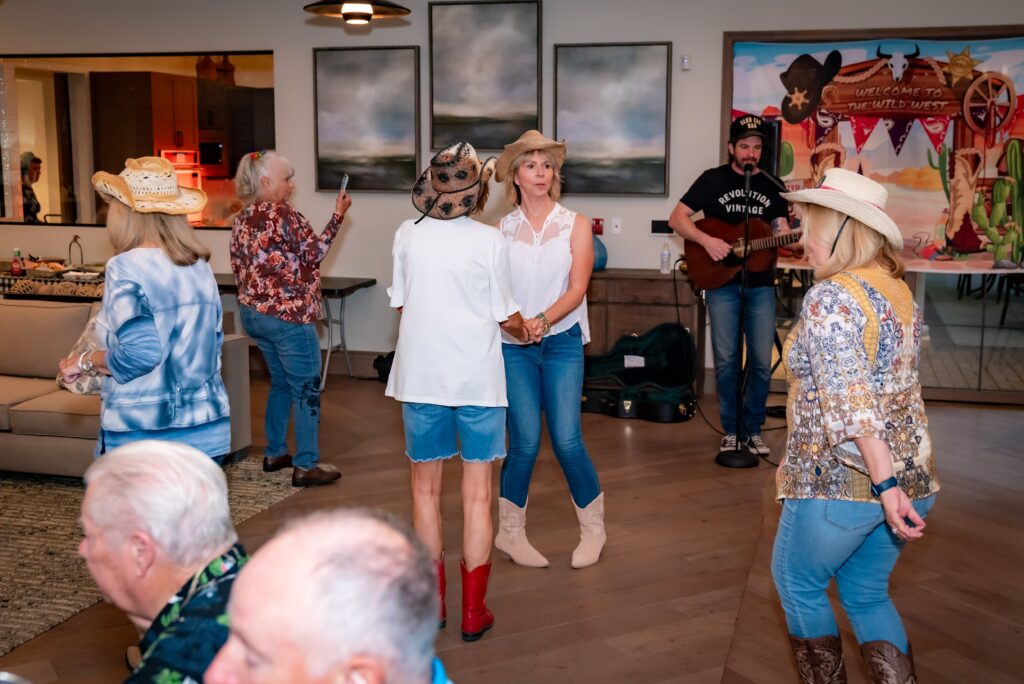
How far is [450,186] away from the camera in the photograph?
3256 mm

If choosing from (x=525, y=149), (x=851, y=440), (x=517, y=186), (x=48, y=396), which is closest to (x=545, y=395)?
(x=517, y=186)

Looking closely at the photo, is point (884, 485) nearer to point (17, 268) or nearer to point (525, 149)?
point (525, 149)

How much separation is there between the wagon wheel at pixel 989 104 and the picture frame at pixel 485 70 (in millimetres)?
2840

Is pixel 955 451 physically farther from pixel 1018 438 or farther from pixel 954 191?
pixel 954 191

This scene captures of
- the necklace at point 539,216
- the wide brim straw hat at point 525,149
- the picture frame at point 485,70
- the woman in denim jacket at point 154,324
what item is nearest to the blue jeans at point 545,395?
the necklace at point 539,216

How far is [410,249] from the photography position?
10.8 ft

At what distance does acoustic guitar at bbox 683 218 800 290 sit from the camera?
18.5 ft

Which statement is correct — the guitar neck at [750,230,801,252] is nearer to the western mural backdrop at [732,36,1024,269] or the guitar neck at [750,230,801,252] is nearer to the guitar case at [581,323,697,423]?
the guitar case at [581,323,697,423]

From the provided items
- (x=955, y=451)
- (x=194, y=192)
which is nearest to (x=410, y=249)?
(x=194, y=192)

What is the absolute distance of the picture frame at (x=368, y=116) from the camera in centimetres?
783

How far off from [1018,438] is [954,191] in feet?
5.72

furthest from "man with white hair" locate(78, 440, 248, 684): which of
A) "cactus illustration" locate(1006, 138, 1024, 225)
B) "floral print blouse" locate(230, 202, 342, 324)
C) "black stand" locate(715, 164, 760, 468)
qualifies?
"cactus illustration" locate(1006, 138, 1024, 225)

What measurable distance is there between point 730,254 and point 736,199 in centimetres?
31

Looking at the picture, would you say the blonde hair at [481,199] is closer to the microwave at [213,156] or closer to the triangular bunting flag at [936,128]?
the triangular bunting flag at [936,128]
